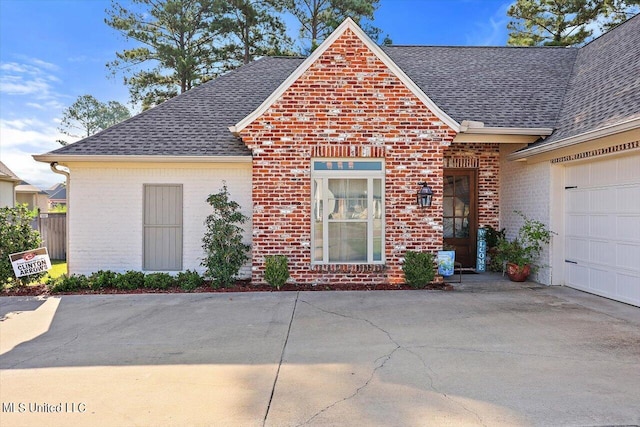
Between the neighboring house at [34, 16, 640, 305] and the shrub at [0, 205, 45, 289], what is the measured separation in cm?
76

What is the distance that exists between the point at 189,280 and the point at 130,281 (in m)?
1.17

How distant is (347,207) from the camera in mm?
8219

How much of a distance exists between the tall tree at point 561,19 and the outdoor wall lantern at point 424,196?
59.0ft

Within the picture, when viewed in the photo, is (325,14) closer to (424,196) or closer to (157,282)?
(424,196)

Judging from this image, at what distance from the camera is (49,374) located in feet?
13.2

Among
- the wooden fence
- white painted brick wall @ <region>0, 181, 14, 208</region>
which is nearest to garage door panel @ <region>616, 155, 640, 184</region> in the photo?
the wooden fence

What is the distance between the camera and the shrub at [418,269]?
7832 millimetres

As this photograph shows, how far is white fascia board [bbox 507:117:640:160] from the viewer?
605 centimetres

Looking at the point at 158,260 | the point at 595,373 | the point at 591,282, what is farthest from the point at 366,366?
the point at 158,260

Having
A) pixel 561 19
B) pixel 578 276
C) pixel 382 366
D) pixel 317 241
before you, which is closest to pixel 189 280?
pixel 317 241

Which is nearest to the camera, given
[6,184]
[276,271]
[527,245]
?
[276,271]

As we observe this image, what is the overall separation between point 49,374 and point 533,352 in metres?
5.08

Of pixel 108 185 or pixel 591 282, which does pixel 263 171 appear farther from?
pixel 591 282

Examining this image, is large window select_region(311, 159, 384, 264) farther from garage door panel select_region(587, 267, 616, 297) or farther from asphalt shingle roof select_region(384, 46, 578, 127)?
garage door panel select_region(587, 267, 616, 297)
